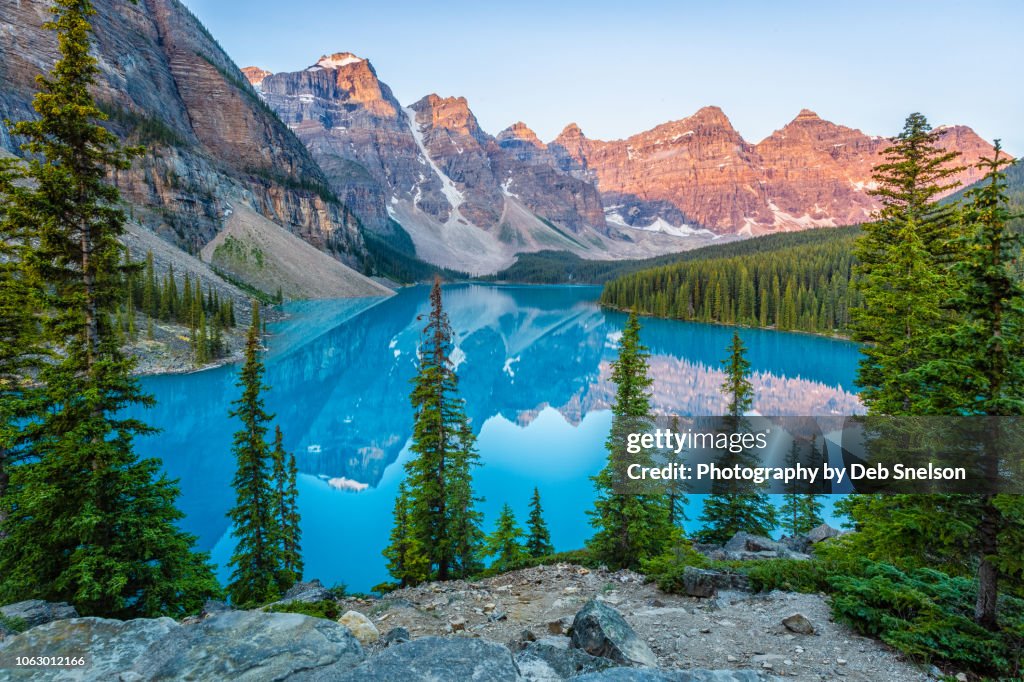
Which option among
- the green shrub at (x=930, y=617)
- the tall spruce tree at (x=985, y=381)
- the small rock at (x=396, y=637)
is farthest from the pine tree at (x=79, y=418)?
the tall spruce tree at (x=985, y=381)

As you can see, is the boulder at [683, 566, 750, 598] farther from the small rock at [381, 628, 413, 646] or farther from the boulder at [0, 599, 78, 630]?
the boulder at [0, 599, 78, 630]

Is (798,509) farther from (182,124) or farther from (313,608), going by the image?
(182,124)

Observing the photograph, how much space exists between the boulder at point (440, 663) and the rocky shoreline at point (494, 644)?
0.02 metres

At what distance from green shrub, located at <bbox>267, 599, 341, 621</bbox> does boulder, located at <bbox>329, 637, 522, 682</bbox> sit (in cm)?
519

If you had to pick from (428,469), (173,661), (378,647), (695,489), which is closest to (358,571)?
(428,469)

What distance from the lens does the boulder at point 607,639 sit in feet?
21.9

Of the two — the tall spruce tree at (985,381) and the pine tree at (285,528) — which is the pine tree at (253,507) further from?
Answer: the tall spruce tree at (985,381)

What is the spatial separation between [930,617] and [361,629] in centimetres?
876

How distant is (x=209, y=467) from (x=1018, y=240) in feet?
116

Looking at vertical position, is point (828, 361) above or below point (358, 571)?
above

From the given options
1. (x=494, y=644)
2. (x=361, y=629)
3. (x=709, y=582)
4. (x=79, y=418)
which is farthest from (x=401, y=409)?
(x=494, y=644)

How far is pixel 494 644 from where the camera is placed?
5.52 m

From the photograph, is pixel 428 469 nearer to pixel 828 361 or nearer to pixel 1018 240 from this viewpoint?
pixel 1018 240

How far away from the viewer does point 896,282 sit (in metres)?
12.7
